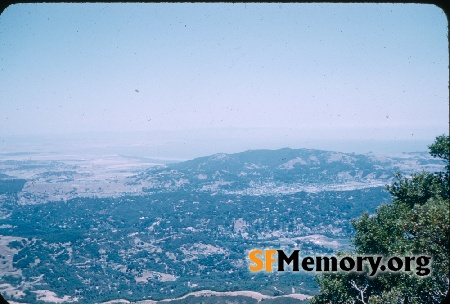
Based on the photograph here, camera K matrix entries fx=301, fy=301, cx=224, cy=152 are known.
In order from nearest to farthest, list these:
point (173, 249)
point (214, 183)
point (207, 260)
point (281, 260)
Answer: point (281, 260), point (207, 260), point (173, 249), point (214, 183)

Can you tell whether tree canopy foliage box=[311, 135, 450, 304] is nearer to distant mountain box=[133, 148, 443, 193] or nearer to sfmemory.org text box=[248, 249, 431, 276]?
sfmemory.org text box=[248, 249, 431, 276]

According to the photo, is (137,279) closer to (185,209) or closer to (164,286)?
(164,286)

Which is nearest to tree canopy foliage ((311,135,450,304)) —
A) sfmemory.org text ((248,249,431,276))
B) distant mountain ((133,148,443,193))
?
sfmemory.org text ((248,249,431,276))

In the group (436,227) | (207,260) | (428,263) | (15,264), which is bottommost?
(207,260)

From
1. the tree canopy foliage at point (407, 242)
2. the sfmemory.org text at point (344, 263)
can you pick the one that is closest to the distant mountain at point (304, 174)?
the tree canopy foliage at point (407, 242)

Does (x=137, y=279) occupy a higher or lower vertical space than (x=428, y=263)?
lower

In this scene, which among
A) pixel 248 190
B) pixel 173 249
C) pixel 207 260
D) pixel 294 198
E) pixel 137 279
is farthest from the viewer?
pixel 248 190

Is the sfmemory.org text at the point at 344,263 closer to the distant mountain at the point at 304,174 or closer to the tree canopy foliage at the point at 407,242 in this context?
the tree canopy foliage at the point at 407,242

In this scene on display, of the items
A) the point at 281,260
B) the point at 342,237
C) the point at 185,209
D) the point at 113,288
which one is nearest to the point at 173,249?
the point at 113,288
